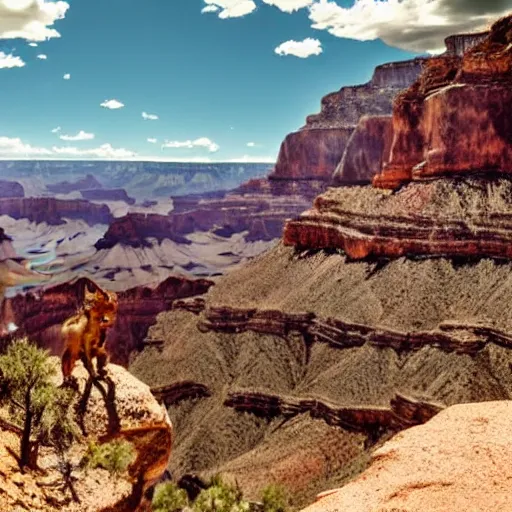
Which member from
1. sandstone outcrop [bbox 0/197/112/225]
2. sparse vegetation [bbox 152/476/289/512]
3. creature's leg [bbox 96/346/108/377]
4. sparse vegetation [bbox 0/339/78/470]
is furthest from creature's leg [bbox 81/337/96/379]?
sandstone outcrop [bbox 0/197/112/225]

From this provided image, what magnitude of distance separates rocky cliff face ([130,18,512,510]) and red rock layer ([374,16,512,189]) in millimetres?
144

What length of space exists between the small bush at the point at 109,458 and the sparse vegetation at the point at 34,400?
715 millimetres

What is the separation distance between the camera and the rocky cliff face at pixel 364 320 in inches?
1727

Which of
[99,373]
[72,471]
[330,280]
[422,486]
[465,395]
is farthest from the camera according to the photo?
[330,280]

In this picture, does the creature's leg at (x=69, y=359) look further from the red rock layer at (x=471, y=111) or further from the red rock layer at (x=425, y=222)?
the red rock layer at (x=471, y=111)

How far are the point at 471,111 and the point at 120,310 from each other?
2057 inches

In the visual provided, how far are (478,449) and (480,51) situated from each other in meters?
53.8

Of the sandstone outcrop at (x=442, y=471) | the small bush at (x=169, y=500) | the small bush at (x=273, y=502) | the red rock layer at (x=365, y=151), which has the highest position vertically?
the red rock layer at (x=365, y=151)

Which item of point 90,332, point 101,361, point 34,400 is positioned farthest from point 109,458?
point 90,332

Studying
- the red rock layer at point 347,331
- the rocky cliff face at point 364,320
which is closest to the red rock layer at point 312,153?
the rocky cliff face at point 364,320

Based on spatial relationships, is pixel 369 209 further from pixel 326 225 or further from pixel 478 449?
pixel 478 449

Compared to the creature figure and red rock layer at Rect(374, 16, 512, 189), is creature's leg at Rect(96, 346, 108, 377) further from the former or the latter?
red rock layer at Rect(374, 16, 512, 189)

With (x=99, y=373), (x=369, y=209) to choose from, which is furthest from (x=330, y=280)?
(x=99, y=373)

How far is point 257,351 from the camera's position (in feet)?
195
